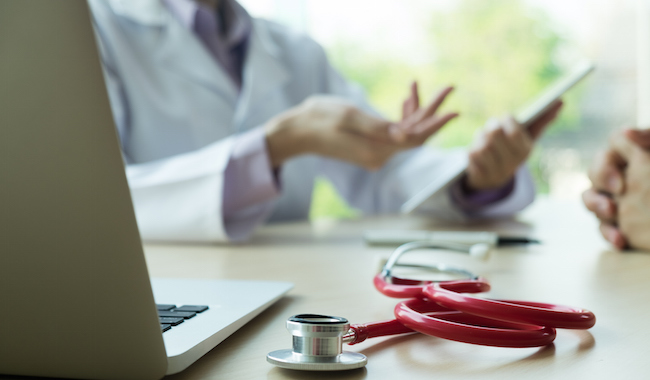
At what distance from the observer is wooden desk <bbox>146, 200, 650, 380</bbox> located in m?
0.22

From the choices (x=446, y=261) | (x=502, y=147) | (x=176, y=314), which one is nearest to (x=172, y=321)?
(x=176, y=314)

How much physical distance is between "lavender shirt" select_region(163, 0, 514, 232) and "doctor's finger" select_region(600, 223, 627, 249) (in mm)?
338

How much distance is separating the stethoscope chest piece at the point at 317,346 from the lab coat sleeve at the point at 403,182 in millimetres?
681

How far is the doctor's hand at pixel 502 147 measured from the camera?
0.85 m

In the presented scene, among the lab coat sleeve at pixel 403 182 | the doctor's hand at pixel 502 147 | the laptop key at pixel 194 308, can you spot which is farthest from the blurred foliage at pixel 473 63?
the laptop key at pixel 194 308

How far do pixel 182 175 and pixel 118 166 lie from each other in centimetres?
59

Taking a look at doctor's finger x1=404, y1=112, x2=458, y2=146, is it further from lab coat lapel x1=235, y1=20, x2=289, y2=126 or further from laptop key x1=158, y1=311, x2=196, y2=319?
laptop key x1=158, y1=311, x2=196, y2=319

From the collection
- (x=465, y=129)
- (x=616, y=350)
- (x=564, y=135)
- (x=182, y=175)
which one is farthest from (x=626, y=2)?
(x=616, y=350)

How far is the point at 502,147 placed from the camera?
0.86 meters

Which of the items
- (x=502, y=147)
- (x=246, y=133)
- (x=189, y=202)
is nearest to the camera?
(x=189, y=202)

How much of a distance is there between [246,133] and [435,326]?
2.62 ft

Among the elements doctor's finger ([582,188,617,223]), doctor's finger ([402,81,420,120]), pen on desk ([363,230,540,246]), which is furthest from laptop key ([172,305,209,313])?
doctor's finger ([402,81,420,120])

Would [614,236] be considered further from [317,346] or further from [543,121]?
[317,346]

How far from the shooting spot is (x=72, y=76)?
0.16 m
